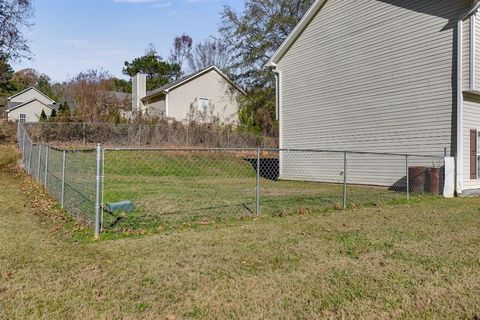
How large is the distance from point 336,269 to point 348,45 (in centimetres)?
1100

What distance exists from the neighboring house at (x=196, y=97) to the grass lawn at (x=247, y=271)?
873 inches

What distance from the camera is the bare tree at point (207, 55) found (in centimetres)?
4380

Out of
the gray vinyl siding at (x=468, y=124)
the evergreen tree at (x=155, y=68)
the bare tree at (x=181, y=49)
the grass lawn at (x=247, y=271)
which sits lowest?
the grass lawn at (x=247, y=271)

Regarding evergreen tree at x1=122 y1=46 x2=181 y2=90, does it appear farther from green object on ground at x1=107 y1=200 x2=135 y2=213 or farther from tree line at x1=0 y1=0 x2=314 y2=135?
green object on ground at x1=107 y1=200 x2=135 y2=213

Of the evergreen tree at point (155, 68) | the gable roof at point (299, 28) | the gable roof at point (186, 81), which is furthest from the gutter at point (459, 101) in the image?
the evergreen tree at point (155, 68)

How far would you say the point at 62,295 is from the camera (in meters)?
3.46

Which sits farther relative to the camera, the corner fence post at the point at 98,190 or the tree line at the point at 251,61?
the tree line at the point at 251,61

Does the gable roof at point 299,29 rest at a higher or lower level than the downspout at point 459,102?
higher

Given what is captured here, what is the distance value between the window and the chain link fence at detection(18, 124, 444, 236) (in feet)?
38.7

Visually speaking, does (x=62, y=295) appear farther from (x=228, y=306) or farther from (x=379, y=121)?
(x=379, y=121)

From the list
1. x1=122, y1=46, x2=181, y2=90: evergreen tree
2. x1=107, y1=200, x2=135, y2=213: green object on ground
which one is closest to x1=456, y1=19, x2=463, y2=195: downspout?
x1=107, y1=200, x2=135, y2=213: green object on ground

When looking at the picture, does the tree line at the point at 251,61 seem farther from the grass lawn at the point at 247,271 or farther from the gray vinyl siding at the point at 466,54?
the grass lawn at the point at 247,271

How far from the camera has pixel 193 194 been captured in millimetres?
10352

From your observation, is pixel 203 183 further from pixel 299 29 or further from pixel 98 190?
pixel 98 190
